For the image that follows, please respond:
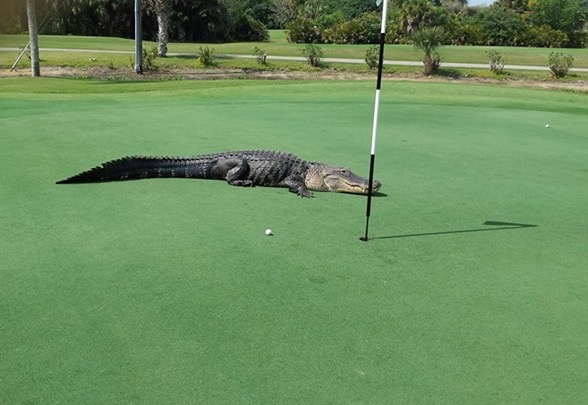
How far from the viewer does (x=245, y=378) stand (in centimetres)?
329

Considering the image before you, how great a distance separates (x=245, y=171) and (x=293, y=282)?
2.89 metres

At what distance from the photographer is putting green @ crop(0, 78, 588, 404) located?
3311 millimetres

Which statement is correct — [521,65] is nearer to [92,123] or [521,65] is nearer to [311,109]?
[311,109]

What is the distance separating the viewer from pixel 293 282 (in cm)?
457

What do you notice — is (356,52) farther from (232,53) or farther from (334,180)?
(334,180)

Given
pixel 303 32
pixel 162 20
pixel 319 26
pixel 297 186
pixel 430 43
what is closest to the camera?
pixel 297 186

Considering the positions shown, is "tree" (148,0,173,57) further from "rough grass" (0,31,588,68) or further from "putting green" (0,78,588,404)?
"putting green" (0,78,588,404)

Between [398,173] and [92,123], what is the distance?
575cm

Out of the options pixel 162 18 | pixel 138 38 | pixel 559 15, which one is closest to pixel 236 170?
pixel 138 38

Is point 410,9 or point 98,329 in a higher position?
point 410,9

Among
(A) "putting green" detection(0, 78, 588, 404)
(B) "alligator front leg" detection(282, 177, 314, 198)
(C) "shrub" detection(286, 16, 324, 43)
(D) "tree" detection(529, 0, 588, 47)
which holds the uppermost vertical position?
(D) "tree" detection(529, 0, 588, 47)

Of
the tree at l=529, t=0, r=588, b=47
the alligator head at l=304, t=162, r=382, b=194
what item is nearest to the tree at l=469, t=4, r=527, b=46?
the tree at l=529, t=0, r=588, b=47

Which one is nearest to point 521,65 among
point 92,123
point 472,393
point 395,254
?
point 92,123

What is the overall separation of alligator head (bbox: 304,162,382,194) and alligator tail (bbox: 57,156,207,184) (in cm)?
131
